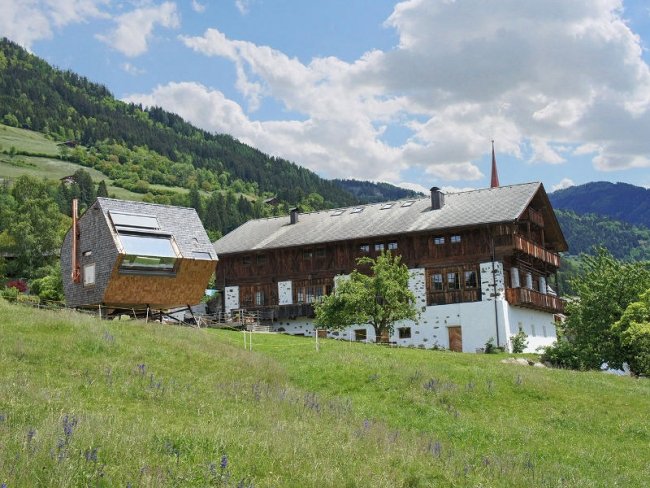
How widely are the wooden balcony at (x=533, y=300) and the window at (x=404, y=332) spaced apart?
24.2ft

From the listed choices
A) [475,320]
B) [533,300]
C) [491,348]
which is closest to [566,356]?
[491,348]

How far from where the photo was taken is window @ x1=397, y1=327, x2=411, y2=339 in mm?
49219

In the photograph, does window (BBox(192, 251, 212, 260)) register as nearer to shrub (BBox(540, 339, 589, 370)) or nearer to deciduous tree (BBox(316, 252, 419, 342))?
deciduous tree (BBox(316, 252, 419, 342))

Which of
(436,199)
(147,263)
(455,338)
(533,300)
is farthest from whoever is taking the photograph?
(436,199)

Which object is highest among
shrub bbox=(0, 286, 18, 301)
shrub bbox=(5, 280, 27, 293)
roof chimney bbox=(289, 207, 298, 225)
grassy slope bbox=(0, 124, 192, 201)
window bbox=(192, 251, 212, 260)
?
grassy slope bbox=(0, 124, 192, 201)

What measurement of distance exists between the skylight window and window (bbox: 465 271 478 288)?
22.2 metres

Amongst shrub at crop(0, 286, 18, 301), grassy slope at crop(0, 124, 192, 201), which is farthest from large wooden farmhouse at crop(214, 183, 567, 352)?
grassy slope at crop(0, 124, 192, 201)

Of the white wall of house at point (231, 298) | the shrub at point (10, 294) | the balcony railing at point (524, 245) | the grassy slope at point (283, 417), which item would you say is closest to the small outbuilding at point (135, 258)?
the grassy slope at point (283, 417)

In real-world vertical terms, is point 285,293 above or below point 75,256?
below

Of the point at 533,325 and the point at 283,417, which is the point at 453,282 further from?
the point at 283,417

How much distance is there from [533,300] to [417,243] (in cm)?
931

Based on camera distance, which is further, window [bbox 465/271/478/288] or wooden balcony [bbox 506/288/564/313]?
window [bbox 465/271/478/288]

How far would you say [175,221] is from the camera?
38.8 meters

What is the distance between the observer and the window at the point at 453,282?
4850cm
